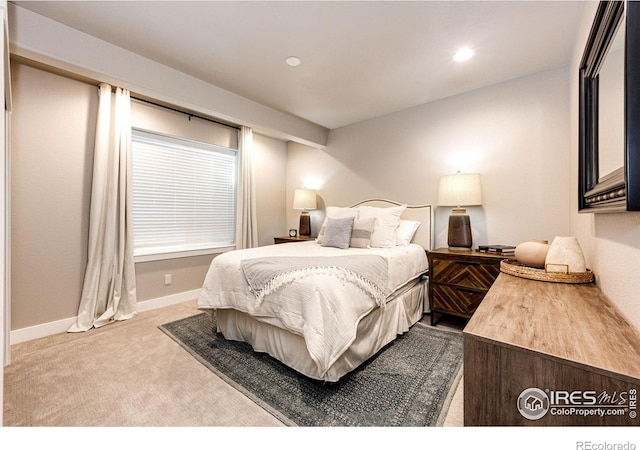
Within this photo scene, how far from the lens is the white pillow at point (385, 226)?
9.95ft

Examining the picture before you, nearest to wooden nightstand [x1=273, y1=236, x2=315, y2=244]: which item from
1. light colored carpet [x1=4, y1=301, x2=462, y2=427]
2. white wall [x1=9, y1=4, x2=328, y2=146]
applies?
white wall [x1=9, y1=4, x2=328, y2=146]

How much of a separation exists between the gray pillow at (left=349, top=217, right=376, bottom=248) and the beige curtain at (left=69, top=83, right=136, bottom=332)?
246 centimetres

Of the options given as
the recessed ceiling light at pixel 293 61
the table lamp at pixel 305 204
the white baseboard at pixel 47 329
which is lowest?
the white baseboard at pixel 47 329

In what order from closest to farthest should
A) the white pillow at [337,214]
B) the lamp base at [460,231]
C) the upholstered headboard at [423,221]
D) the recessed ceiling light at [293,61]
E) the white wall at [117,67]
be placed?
the white wall at [117,67], the recessed ceiling light at [293,61], the lamp base at [460,231], the upholstered headboard at [423,221], the white pillow at [337,214]

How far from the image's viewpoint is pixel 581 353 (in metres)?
0.73

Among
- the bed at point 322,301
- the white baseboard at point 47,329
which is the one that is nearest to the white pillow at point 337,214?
the bed at point 322,301

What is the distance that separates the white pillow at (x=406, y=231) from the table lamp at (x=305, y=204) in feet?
5.19

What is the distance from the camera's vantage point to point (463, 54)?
93.7 inches

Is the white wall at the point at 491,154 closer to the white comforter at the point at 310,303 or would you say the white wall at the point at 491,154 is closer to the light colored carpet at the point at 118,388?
the white comforter at the point at 310,303

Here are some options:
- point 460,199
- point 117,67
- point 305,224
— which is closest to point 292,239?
point 305,224
